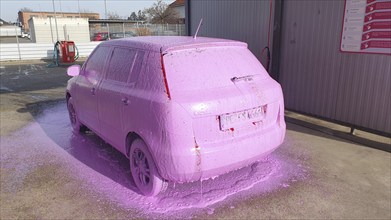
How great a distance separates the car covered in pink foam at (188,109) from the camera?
2.96 metres

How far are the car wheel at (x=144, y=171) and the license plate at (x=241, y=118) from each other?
0.83m

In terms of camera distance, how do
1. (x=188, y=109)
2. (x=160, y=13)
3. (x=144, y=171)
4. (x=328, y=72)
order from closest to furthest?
(x=188, y=109)
(x=144, y=171)
(x=328, y=72)
(x=160, y=13)

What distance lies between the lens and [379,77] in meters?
5.20

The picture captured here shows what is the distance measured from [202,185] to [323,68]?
3.75m

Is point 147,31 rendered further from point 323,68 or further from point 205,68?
point 205,68

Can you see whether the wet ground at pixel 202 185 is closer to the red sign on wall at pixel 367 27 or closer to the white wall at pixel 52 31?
the red sign on wall at pixel 367 27

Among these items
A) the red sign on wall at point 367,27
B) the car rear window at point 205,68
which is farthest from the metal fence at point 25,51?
the car rear window at point 205,68

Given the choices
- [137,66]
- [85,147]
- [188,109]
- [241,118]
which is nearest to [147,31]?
[85,147]

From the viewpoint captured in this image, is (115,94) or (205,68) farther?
(115,94)

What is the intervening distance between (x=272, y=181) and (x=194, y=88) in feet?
5.40

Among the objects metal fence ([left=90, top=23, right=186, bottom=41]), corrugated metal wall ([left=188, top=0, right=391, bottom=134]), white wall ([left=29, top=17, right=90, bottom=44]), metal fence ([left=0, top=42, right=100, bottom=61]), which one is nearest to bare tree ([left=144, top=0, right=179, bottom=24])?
metal fence ([left=90, top=23, right=186, bottom=41])

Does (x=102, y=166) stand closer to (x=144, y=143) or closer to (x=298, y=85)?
(x=144, y=143)

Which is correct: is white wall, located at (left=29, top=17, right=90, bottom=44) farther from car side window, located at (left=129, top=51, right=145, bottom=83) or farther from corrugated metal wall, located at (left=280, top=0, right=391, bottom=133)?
car side window, located at (left=129, top=51, right=145, bottom=83)

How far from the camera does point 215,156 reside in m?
3.04
